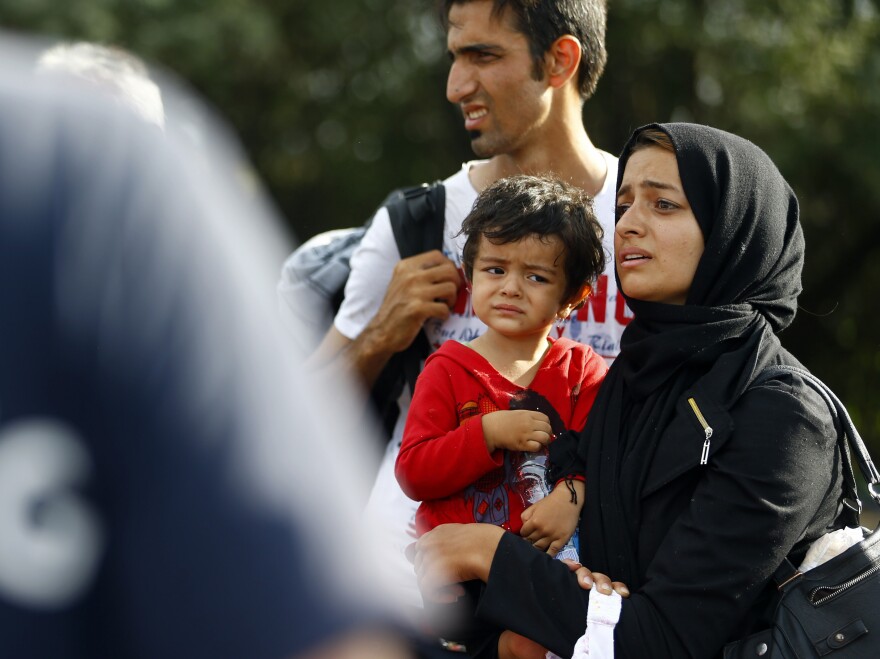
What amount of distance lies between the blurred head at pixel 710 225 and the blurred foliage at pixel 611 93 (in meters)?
3.93

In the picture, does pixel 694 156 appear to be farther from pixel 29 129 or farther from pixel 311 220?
pixel 311 220

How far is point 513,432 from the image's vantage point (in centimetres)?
257

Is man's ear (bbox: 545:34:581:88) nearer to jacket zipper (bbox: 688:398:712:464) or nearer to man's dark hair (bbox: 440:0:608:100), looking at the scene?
man's dark hair (bbox: 440:0:608:100)

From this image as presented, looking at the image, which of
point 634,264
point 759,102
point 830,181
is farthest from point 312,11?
point 634,264

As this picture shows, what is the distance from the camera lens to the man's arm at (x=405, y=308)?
11.1 feet

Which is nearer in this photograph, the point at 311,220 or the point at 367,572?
the point at 367,572

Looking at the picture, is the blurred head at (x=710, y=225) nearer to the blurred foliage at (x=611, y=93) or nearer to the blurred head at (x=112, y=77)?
the blurred head at (x=112, y=77)

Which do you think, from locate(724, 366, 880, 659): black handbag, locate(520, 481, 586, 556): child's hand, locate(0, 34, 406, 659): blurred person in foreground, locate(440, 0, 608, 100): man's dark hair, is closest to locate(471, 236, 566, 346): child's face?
locate(520, 481, 586, 556): child's hand

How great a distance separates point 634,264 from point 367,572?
1440mm

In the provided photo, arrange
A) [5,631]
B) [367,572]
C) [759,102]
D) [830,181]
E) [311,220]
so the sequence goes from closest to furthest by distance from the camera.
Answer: [5,631] → [367,572] → [830,181] → [759,102] → [311,220]

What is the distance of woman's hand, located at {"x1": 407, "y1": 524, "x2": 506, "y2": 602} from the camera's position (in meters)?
2.45

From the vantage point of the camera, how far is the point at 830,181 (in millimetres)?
10008

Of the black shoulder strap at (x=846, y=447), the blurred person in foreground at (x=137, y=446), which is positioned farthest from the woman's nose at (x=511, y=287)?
the blurred person in foreground at (x=137, y=446)

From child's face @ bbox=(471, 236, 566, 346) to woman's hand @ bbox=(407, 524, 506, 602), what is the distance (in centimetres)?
54
